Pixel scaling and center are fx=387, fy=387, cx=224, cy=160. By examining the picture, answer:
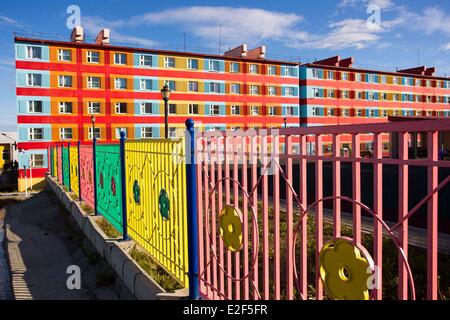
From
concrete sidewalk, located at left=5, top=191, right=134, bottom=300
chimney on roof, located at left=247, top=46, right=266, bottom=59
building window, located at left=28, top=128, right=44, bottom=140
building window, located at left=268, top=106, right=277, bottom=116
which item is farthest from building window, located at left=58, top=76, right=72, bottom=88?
concrete sidewalk, located at left=5, top=191, right=134, bottom=300

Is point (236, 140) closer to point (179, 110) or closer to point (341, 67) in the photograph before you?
point (179, 110)

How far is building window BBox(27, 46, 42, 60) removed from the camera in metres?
33.8

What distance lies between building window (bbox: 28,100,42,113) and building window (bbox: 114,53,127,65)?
8.12 m

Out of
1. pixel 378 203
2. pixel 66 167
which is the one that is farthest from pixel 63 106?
pixel 378 203

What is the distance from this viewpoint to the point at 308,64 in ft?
159

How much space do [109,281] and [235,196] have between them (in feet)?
9.67

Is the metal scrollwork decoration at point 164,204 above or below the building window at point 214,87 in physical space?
below

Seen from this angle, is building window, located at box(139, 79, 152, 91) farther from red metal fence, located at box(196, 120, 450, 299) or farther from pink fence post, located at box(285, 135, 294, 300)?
pink fence post, located at box(285, 135, 294, 300)

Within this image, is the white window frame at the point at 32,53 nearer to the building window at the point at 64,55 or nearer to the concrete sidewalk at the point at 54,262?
the building window at the point at 64,55

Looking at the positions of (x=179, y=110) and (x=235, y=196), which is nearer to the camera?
(x=235, y=196)

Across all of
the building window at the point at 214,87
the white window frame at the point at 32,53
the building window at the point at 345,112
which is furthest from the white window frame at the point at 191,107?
the building window at the point at 345,112

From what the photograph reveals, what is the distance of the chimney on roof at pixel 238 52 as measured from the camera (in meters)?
45.4

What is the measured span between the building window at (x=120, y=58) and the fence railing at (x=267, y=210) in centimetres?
3238
